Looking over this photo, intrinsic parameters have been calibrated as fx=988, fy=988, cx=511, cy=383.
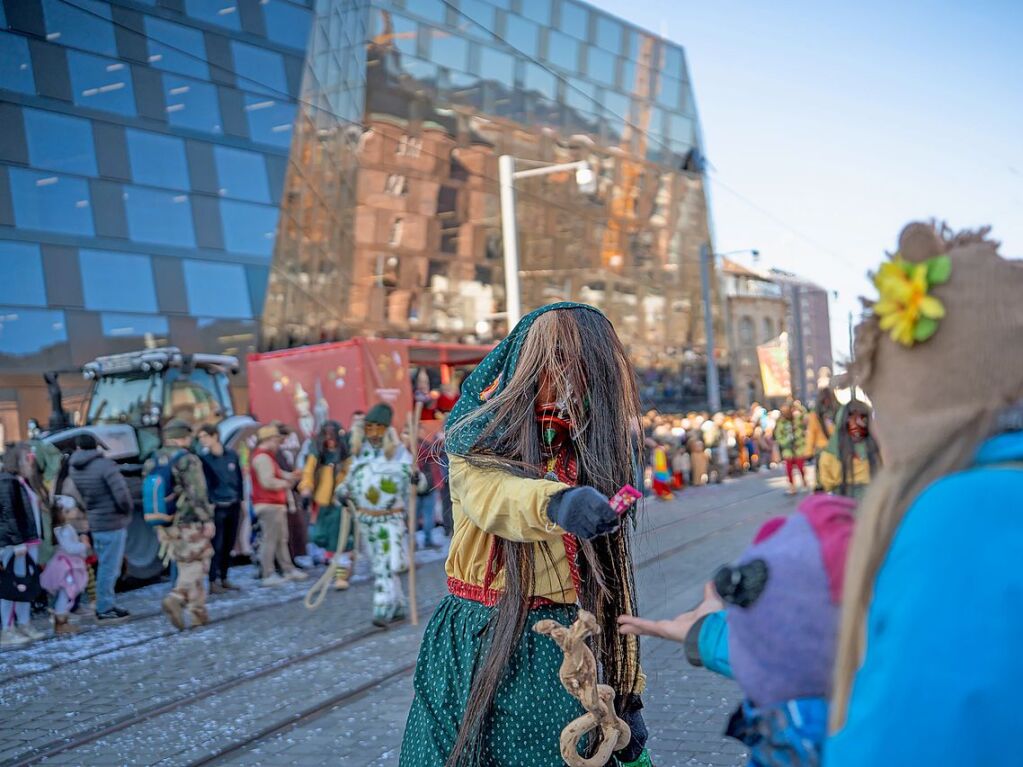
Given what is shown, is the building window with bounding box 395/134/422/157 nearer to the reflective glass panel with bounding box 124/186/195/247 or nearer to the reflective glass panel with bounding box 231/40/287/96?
the reflective glass panel with bounding box 231/40/287/96

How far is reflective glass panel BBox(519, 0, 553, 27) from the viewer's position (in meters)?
33.5

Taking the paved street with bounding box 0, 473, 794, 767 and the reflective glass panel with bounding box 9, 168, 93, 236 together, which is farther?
the reflective glass panel with bounding box 9, 168, 93, 236

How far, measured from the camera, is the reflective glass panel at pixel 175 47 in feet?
71.5

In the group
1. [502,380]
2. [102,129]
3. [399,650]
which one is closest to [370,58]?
[102,129]

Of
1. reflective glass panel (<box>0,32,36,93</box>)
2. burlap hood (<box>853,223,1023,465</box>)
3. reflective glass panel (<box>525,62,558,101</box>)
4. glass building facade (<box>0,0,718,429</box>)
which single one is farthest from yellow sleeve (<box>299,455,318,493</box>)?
reflective glass panel (<box>525,62,558,101</box>)

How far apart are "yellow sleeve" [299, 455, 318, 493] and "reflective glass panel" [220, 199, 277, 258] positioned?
1270cm

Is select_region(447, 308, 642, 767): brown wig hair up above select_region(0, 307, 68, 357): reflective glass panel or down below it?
below

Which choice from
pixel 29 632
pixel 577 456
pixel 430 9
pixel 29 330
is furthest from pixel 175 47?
pixel 577 456

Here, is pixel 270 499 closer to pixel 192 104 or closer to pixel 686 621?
pixel 686 621

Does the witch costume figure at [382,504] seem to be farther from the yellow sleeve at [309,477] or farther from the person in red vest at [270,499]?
the person in red vest at [270,499]

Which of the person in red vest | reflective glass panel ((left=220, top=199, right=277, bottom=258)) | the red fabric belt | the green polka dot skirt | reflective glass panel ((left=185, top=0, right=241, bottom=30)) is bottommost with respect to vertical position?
the person in red vest

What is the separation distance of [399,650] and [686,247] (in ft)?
117

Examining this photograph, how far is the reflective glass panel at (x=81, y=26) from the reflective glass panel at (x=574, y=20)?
1813cm

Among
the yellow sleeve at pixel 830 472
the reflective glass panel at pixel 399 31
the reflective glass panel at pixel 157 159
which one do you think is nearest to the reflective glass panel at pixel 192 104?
the reflective glass panel at pixel 157 159
